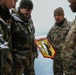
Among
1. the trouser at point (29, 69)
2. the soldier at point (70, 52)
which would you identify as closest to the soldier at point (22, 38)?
the trouser at point (29, 69)

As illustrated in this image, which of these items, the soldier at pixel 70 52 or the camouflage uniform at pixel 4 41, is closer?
the camouflage uniform at pixel 4 41

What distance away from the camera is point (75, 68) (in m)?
3.04

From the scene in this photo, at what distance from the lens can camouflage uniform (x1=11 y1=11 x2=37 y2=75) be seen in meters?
3.39

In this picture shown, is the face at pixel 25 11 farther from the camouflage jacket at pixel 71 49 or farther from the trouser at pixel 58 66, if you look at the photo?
the trouser at pixel 58 66

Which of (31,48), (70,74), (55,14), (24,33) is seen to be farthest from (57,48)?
(70,74)

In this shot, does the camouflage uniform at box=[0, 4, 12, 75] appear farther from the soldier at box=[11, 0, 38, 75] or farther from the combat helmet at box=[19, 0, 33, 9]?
the combat helmet at box=[19, 0, 33, 9]

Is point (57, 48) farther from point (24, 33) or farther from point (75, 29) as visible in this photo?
point (75, 29)

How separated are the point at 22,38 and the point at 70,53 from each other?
75 cm

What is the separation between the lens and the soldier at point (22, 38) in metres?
3.40

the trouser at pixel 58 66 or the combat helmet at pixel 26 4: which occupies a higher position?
the combat helmet at pixel 26 4

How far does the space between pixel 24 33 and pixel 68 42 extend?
746 millimetres

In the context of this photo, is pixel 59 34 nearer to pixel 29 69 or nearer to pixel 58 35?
pixel 58 35

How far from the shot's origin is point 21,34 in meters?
3.44

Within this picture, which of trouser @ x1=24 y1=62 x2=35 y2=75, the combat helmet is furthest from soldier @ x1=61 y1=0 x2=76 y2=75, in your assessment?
trouser @ x1=24 y1=62 x2=35 y2=75
